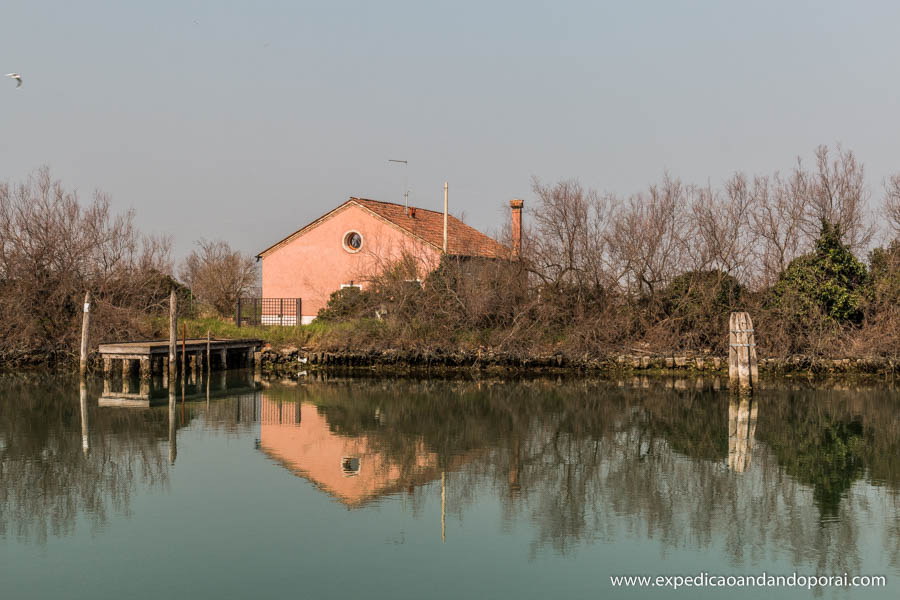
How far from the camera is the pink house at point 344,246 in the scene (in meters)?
38.7

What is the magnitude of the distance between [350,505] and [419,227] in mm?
29888

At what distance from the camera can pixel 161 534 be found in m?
10.4

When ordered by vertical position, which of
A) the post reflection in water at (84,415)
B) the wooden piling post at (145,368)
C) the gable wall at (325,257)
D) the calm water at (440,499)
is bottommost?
the calm water at (440,499)

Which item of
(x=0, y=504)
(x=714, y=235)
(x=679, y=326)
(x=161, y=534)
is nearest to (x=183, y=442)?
(x=0, y=504)

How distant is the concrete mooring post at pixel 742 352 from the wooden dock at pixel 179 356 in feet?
54.5

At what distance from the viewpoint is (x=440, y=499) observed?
12.2m

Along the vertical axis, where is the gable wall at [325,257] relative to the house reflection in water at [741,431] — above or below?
above

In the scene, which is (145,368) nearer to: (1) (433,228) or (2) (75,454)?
(2) (75,454)

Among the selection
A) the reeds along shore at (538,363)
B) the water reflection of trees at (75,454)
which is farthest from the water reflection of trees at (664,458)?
the reeds along shore at (538,363)

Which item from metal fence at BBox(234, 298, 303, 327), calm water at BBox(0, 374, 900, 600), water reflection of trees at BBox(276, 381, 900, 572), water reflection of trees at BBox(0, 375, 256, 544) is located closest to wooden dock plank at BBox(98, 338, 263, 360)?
water reflection of trees at BBox(0, 375, 256, 544)

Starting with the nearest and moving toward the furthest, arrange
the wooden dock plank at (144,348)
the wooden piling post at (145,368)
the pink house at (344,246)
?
1. the wooden dock plank at (144,348)
2. the wooden piling post at (145,368)
3. the pink house at (344,246)

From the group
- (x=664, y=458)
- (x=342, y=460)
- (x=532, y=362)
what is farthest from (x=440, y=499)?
(x=532, y=362)

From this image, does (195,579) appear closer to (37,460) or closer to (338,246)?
(37,460)

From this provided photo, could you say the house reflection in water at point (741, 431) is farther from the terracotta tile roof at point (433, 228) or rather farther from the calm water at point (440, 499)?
the terracotta tile roof at point (433, 228)
